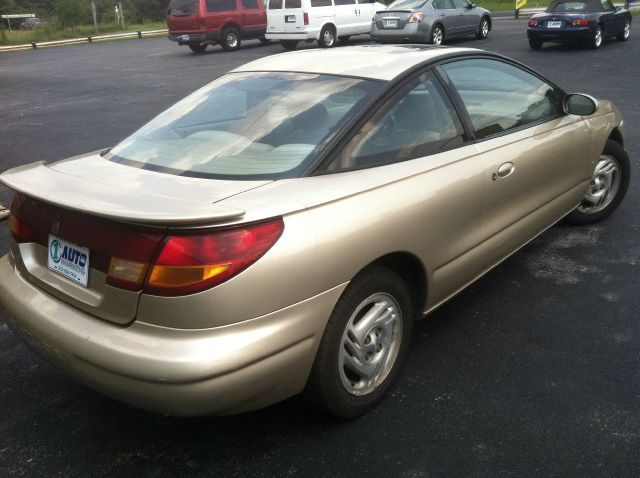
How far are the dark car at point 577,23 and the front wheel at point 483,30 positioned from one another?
3.42 m

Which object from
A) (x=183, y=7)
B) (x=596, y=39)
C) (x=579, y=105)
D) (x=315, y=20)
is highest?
(x=183, y=7)

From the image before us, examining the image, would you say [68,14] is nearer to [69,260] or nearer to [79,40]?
[79,40]

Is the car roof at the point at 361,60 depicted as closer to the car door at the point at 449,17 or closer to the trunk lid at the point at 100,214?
the trunk lid at the point at 100,214

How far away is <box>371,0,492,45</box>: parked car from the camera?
17609mm

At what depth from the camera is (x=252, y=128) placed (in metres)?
2.96

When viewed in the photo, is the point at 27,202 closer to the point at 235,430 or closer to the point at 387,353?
the point at 235,430

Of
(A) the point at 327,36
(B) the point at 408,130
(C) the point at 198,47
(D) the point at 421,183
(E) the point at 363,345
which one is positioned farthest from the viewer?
(C) the point at 198,47

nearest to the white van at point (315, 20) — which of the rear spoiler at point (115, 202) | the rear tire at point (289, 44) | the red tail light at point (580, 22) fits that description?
the rear tire at point (289, 44)

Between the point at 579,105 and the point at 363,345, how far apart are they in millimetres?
2453

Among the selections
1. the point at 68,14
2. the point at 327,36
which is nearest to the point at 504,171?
the point at 327,36

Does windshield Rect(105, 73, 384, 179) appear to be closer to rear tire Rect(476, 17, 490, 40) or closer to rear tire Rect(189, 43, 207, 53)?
rear tire Rect(476, 17, 490, 40)

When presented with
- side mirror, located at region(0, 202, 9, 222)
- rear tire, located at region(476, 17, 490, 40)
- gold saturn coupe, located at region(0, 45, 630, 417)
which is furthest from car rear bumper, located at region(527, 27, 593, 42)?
side mirror, located at region(0, 202, 9, 222)

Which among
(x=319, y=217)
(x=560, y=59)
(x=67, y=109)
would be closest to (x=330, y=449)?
(x=319, y=217)

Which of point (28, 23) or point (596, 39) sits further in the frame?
point (28, 23)
